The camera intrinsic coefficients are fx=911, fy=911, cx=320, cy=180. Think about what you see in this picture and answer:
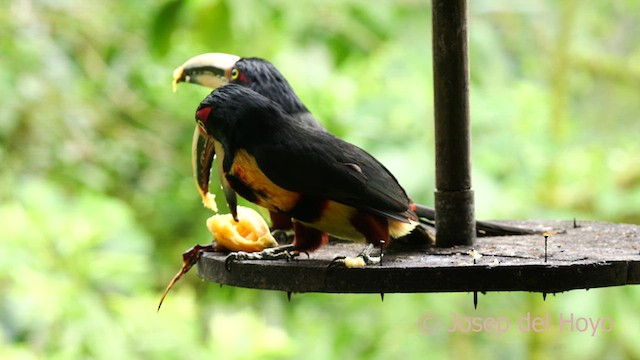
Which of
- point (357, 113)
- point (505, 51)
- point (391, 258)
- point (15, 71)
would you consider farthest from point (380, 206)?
point (505, 51)

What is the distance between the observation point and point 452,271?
5.04 ft

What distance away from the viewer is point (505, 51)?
489cm

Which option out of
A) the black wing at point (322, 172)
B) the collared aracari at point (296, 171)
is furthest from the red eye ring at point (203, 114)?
the black wing at point (322, 172)

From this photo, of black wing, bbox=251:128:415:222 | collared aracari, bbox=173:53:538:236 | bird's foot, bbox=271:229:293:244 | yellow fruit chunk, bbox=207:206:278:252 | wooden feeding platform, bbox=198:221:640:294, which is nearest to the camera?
wooden feeding platform, bbox=198:221:640:294

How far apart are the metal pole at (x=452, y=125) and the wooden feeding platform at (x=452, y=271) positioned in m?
0.12

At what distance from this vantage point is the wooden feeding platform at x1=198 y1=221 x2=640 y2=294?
1.52m

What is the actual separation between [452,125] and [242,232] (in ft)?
1.69

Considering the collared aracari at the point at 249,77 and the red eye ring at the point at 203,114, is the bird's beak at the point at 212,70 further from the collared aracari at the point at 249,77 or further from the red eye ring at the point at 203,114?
the red eye ring at the point at 203,114

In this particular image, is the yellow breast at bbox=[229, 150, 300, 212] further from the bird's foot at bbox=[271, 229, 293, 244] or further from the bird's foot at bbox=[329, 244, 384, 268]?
the bird's foot at bbox=[271, 229, 293, 244]

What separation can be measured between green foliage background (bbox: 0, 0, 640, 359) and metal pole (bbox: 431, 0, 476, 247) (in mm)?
1316

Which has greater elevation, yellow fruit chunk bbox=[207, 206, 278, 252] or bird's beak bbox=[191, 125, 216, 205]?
bird's beak bbox=[191, 125, 216, 205]

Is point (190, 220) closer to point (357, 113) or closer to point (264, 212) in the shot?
point (357, 113)

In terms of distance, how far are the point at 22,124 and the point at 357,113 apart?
157cm

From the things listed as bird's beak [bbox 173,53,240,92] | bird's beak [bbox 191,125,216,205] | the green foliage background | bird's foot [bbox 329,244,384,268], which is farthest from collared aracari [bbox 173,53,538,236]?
the green foliage background
